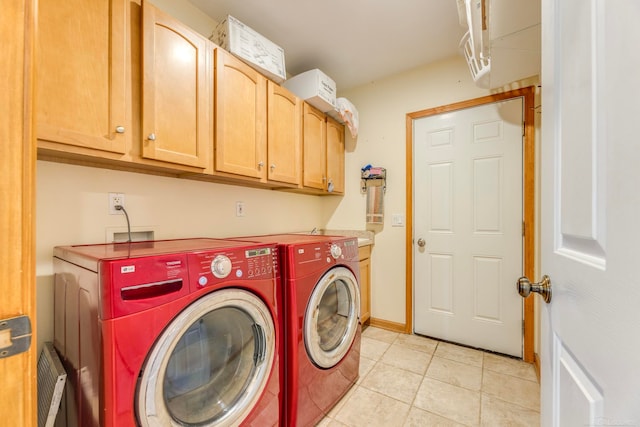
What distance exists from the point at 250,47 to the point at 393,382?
8.25 feet

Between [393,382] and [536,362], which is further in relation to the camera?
[536,362]

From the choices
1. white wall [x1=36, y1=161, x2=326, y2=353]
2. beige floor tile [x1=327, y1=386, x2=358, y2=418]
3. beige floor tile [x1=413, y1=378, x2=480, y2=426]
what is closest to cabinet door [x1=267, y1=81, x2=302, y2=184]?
white wall [x1=36, y1=161, x2=326, y2=353]

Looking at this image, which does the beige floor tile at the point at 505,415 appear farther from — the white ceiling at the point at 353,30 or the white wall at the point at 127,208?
the white ceiling at the point at 353,30

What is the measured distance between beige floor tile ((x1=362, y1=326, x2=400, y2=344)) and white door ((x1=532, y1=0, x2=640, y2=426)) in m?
1.87

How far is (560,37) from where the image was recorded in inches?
24.2

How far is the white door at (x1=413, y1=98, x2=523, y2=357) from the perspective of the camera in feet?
7.04

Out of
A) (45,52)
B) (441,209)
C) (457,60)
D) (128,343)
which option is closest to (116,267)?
(128,343)

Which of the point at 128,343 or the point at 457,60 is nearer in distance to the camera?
the point at 128,343

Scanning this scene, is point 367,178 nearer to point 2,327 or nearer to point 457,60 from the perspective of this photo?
point 457,60

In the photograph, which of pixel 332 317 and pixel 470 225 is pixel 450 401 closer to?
pixel 332 317

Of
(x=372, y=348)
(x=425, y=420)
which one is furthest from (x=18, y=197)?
(x=372, y=348)

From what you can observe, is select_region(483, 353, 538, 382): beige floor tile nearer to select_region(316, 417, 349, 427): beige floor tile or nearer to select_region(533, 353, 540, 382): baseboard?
select_region(533, 353, 540, 382): baseboard

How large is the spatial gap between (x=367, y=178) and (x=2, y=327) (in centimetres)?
258

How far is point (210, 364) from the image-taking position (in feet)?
3.65
